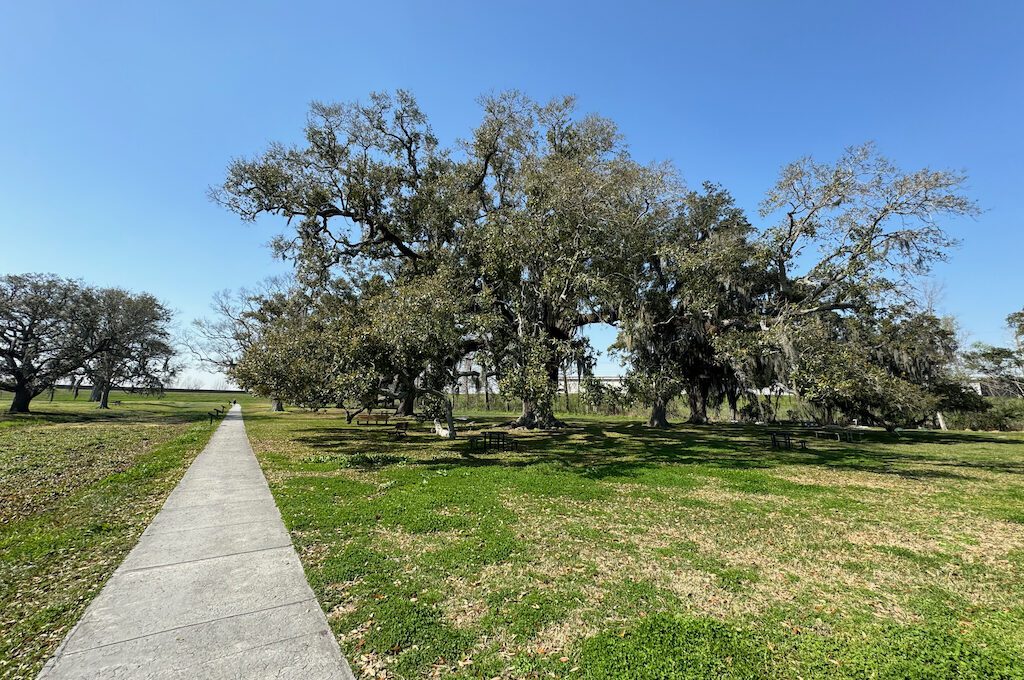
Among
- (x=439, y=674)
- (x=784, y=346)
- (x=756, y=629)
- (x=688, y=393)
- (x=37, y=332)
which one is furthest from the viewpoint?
(x=37, y=332)

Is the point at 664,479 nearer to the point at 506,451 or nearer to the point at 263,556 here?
the point at 506,451

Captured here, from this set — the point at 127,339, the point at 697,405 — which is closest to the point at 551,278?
the point at 697,405

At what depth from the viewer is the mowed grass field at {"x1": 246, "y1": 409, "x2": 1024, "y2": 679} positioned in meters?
3.11

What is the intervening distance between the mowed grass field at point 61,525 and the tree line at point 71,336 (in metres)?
19.5

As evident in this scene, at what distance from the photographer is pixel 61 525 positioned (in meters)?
5.98

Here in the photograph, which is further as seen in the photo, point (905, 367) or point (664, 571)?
point (905, 367)

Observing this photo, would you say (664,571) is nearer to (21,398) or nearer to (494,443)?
(494,443)

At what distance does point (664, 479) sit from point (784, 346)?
8661 mm

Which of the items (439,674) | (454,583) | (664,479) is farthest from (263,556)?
(664,479)

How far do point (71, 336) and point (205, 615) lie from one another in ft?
119

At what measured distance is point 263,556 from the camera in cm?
489

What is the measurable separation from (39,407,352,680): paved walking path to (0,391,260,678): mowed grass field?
21cm

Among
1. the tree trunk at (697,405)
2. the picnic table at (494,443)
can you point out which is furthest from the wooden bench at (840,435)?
the picnic table at (494,443)

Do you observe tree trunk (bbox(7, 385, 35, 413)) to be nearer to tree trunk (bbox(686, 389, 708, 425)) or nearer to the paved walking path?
the paved walking path
